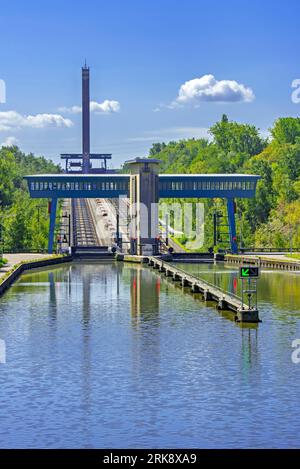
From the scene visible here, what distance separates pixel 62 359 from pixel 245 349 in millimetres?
11978

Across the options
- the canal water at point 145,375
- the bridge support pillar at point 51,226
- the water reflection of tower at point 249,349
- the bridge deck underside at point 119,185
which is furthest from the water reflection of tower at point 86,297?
the bridge deck underside at point 119,185

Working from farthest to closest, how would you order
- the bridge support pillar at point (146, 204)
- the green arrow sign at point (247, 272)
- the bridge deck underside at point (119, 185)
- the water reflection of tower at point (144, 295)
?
1. the bridge deck underside at point (119, 185)
2. the bridge support pillar at point (146, 204)
3. the water reflection of tower at point (144, 295)
4. the green arrow sign at point (247, 272)

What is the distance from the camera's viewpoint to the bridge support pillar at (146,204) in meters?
162

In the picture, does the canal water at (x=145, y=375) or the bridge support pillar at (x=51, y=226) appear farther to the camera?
the bridge support pillar at (x=51, y=226)

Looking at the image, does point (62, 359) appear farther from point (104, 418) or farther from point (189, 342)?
A: point (104, 418)

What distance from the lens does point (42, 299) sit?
317ft

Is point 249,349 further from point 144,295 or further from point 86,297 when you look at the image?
point 144,295

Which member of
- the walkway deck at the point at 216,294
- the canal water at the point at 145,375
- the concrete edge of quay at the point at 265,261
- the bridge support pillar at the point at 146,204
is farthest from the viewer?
the bridge support pillar at the point at 146,204

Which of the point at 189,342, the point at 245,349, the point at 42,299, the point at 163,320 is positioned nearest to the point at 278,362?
the point at 245,349

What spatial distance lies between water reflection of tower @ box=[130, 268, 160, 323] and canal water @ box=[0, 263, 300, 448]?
28 centimetres

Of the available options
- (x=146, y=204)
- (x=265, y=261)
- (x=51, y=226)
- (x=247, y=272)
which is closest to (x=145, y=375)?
(x=247, y=272)

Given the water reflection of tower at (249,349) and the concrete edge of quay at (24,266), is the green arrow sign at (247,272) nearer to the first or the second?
the water reflection of tower at (249,349)

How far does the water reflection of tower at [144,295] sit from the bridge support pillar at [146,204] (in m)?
25.6

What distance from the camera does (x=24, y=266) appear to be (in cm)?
13388
